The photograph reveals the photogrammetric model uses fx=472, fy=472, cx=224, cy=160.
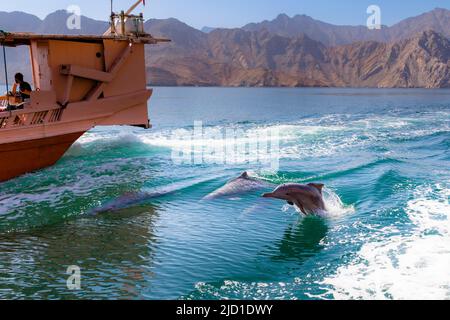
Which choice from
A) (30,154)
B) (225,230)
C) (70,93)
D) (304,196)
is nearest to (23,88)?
(70,93)

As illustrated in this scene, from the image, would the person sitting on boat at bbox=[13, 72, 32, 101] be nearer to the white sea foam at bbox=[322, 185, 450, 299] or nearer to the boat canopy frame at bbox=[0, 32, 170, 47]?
the boat canopy frame at bbox=[0, 32, 170, 47]

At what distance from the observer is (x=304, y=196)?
622 inches

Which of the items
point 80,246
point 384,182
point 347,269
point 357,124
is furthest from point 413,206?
point 357,124

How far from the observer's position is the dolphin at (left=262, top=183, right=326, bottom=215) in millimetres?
15191

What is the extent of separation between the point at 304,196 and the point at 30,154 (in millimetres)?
14148

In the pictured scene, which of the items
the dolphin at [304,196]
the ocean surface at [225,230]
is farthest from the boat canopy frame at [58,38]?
the dolphin at [304,196]

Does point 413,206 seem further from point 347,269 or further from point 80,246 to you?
point 80,246

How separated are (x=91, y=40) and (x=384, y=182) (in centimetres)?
1698

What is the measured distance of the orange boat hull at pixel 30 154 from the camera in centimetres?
2192

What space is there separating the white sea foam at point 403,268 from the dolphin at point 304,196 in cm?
281

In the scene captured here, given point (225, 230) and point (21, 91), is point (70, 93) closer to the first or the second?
point (21, 91)

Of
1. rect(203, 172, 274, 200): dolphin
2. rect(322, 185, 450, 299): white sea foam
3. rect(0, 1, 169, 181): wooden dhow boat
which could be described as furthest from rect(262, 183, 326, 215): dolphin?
rect(0, 1, 169, 181): wooden dhow boat

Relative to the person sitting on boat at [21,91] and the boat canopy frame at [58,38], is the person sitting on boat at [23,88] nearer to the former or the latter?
the person sitting on boat at [21,91]

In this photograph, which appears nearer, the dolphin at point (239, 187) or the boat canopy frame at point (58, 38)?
the dolphin at point (239, 187)
